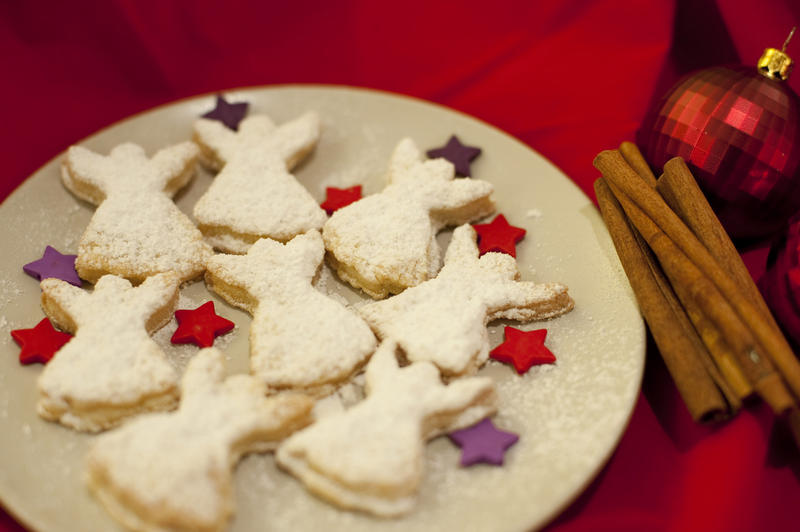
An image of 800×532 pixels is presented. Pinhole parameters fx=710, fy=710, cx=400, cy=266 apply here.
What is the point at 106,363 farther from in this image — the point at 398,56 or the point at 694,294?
the point at 398,56

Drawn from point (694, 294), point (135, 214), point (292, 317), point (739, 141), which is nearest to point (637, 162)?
point (739, 141)

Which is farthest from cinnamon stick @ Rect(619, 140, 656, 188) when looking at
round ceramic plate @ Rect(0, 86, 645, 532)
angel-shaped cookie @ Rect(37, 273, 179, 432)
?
angel-shaped cookie @ Rect(37, 273, 179, 432)

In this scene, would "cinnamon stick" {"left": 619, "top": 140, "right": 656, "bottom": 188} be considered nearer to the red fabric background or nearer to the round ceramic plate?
the round ceramic plate

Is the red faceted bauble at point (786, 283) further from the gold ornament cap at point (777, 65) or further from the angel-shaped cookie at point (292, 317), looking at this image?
the angel-shaped cookie at point (292, 317)

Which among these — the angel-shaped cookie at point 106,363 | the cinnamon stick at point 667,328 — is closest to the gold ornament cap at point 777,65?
the cinnamon stick at point 667,328

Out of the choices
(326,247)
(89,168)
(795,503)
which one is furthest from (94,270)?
→ (795,503)

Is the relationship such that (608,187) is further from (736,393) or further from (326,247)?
(326,247)
